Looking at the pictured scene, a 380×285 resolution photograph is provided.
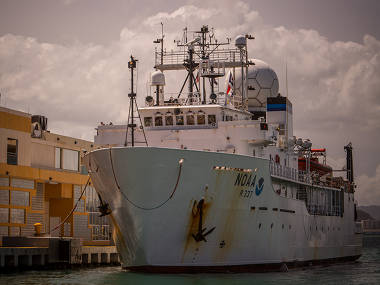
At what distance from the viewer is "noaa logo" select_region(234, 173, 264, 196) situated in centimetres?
2937

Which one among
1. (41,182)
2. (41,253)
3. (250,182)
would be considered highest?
(41,182)

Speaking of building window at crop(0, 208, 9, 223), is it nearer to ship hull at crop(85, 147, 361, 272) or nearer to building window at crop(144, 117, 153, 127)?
ship hull at crop(85, 147, 361, 272)

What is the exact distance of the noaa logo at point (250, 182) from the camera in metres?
29.4

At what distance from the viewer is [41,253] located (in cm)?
3253

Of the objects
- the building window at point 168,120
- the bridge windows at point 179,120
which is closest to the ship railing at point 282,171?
the bridge windows at point 179,120

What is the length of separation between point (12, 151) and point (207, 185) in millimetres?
13245

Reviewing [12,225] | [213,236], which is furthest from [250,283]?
[12,225]

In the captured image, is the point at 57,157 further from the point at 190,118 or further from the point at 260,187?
the point at 260,187

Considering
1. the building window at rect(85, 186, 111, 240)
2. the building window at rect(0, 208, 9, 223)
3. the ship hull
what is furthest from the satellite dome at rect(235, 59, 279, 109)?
the building window at rect(0, 208, 9, 223)

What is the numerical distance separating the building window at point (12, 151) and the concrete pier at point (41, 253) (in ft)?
15.8

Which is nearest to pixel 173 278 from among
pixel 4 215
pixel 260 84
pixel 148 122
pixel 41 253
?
Answer: pixel 41 253

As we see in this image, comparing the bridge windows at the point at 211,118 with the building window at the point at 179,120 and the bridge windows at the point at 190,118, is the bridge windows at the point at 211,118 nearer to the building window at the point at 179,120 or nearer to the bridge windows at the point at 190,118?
the bridge windows at the point at 190,118

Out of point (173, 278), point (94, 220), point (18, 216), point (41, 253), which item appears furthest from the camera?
point (94, 220)

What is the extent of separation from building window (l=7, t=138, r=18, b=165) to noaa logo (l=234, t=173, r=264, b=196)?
13.2 meters
